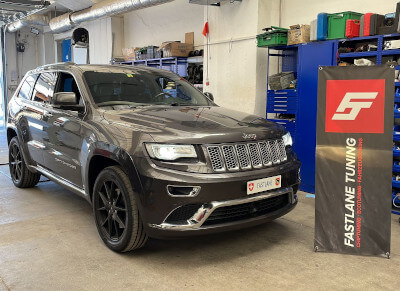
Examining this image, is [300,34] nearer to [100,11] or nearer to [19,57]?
[100,11]

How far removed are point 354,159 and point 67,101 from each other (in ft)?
8.28

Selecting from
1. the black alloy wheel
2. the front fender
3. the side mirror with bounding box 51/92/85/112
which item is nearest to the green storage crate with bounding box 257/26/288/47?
the side mirror with bounding box 51/92/85/112

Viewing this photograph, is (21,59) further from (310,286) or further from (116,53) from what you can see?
(310,286)

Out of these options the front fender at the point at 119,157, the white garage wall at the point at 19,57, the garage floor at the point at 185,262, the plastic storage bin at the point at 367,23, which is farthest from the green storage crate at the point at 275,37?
the white garage wall at the point at 19,57

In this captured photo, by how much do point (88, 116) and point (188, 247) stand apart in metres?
1.45

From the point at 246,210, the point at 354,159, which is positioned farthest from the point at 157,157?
the point at 354,159

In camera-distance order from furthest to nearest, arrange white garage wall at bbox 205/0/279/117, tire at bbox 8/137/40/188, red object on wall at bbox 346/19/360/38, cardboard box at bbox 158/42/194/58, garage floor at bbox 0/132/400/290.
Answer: cardboard box at bbox 158/42/194/58 → white garage wall at bbox 205/0/279/117 → tire at bbox 8/137/40/188 → red object on wall at bbox 346/19/360/38 → garage floor at bbox 0/132/400/290

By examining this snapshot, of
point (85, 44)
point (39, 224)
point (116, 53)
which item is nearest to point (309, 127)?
point (39, 224)

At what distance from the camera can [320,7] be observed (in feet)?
19.0

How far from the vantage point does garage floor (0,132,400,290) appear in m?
2.68

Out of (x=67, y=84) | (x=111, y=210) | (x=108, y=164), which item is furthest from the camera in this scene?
(x=67, y=84)

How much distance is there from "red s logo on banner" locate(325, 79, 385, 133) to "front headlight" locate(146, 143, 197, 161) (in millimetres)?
1187

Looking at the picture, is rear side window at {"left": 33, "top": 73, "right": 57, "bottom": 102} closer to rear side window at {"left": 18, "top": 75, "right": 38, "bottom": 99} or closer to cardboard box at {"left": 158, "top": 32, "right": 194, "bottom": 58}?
rear side window at {"left": 18, "top": 75, "right": 38, "bottom": 99}

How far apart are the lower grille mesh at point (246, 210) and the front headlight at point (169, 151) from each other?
1.51ft
